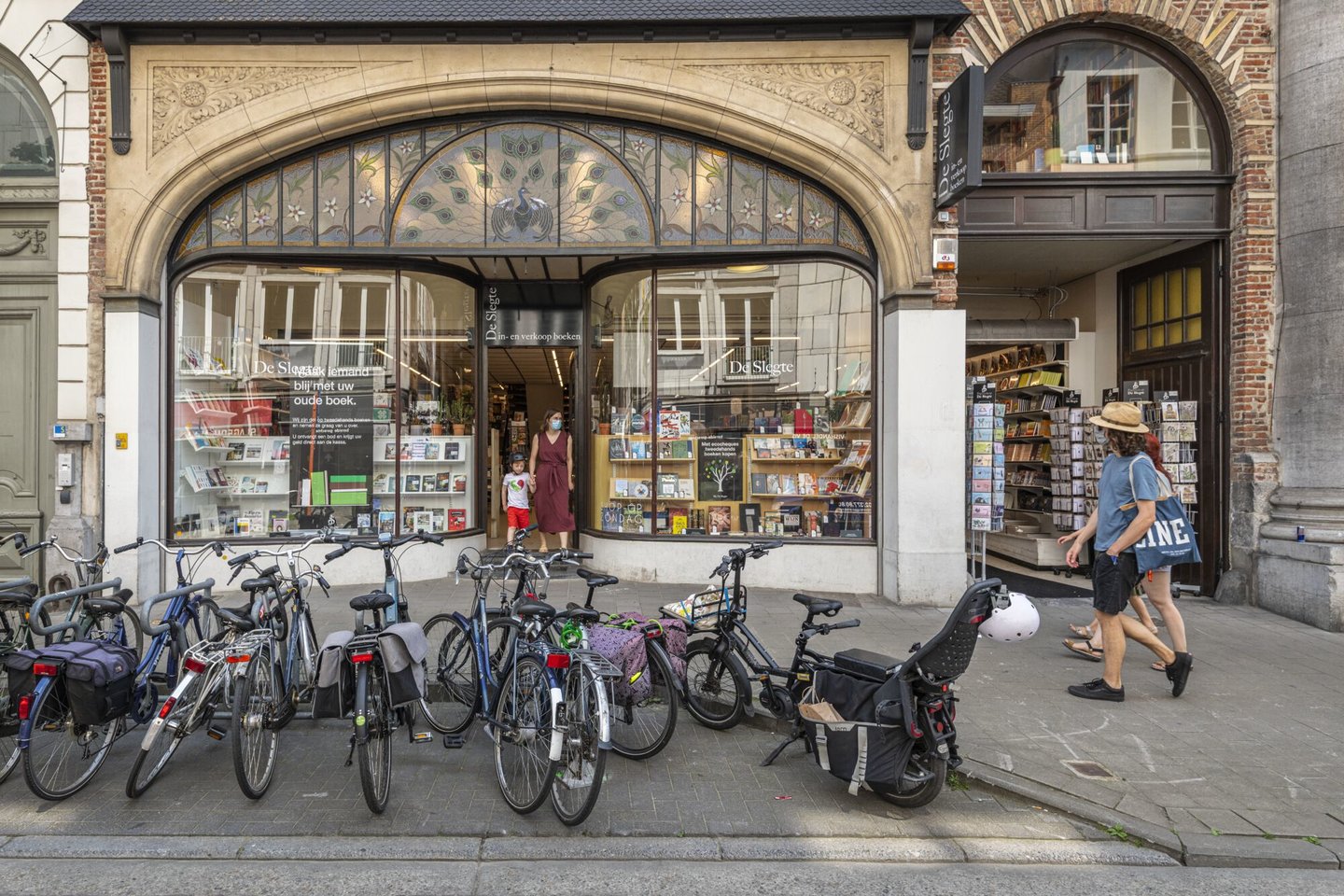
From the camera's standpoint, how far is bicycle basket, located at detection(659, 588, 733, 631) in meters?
5.41

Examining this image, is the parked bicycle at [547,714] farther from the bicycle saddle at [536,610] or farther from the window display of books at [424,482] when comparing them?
the window display of books at [424,482]

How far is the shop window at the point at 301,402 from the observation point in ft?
31.8

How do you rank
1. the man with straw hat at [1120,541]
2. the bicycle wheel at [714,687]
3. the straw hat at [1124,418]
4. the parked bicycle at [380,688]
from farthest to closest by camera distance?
the straw hat at [1124,418], the man with straw hat at [1120,541], the bicycle wheel at [714,687], the parked bicycle at [380,688]

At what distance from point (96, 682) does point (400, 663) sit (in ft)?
5.28

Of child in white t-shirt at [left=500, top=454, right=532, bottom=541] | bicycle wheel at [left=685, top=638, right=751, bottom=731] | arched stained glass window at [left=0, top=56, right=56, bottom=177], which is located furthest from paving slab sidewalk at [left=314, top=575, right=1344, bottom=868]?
arched stained glass window at [left=0, top=56, right=56, bottom=177]

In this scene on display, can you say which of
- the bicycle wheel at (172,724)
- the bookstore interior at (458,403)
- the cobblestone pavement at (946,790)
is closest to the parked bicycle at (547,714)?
the cobblestone pavement at (946,790)

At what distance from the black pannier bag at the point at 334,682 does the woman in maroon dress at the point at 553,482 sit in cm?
621

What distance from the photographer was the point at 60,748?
15.4ft

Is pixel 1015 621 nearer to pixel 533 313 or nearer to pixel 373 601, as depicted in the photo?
pixel 373 601

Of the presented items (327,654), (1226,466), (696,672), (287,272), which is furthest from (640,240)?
(1226,466)

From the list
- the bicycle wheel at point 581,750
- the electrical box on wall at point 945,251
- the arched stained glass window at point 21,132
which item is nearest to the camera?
the bicycle wheel at point 581,750

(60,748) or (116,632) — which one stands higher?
(116,632)

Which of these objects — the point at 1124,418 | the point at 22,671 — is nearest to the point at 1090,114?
the point at 1124,418

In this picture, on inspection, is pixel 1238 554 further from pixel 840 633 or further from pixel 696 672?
pixel 696 672
